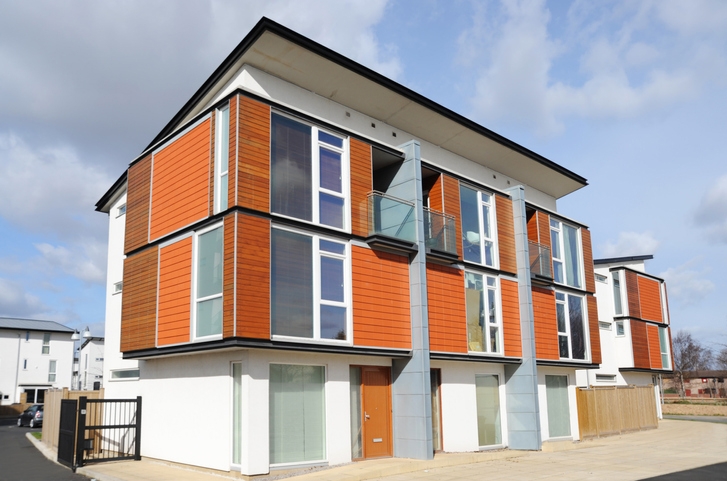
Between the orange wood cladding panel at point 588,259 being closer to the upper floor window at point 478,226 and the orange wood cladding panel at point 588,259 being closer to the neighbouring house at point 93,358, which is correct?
the upper floor window at point 478,226

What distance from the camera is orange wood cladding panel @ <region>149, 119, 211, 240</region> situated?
48.5 ft

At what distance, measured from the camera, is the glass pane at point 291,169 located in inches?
554

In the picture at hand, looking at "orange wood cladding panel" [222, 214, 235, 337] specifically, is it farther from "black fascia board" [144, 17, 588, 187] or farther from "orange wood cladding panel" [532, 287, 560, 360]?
"orange wood cladding panel" [532, 287, 560, 360]

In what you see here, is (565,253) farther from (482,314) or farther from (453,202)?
(453,202)

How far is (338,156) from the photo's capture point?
1569 cm

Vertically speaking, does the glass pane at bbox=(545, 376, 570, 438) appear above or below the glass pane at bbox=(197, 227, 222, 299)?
below

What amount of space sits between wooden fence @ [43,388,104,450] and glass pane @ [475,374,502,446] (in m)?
11.9

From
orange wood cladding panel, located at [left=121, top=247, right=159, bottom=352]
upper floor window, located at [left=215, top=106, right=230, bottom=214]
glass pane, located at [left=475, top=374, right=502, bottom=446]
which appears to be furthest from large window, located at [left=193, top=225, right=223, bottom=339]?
glass pane, located at [left=475, top=374, right=502, bottom=446]

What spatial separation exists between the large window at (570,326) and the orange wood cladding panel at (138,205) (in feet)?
47.1

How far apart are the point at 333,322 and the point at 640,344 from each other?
2501 centimetres

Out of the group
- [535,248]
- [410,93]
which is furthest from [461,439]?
[410,93]

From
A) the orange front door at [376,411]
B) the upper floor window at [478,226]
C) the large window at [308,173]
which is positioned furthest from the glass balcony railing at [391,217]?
the orange front door at [376,411]

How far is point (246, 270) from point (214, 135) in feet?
12.0

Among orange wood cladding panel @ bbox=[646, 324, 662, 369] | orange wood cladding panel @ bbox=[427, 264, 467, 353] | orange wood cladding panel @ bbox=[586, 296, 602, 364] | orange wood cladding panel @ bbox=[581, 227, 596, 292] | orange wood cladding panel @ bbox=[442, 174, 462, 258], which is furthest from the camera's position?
orange wood cladding panel @ bbox=[646, 324, 662, 369]
